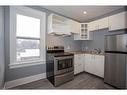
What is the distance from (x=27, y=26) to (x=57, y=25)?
996 mm

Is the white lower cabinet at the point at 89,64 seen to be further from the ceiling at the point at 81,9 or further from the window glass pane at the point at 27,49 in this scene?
the ceiling at the point at 81,9

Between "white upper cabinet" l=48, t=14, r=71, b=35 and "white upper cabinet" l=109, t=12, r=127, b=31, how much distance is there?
1.49 metres

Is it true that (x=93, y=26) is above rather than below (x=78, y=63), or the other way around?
above

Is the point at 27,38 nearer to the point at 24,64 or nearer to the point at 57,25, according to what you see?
the point at 24,64

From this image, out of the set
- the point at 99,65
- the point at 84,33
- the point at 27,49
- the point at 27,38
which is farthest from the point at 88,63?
the point at 27,38

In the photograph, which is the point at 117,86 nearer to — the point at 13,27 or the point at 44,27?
the point at 44,27

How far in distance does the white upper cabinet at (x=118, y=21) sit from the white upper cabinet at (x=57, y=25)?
1.49m

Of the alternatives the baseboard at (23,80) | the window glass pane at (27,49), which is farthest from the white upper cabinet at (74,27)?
the baseboard at (23,80)

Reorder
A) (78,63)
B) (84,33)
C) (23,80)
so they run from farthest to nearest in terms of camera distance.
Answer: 1. (84,33)
2. (78,63)
3. (23,80)

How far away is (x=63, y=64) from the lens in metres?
2.63

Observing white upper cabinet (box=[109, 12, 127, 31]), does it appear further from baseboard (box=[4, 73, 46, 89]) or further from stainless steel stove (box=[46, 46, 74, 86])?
baseboard (box=[4, 73, 46, 89])

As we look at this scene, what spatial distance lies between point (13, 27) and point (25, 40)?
492 mm

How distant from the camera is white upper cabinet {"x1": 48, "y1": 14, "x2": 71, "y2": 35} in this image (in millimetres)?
2828

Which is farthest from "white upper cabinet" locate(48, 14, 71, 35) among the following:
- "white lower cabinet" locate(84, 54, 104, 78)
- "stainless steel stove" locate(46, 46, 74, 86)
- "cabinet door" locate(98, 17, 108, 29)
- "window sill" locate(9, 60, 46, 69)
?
"white lower cabinet" locate(84, 54, 104, 78)
